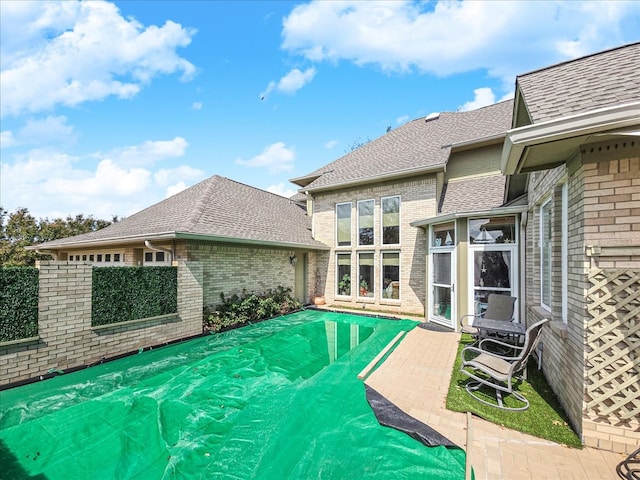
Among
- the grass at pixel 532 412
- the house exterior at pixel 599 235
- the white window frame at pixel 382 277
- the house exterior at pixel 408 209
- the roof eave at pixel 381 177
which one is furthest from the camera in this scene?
the white window frame at pixel 382 277

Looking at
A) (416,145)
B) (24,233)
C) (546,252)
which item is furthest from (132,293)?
(24,233)

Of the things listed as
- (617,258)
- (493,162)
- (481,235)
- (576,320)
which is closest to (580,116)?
(617,258)

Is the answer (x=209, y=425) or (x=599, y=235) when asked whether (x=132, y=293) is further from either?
(x=599, y=235)

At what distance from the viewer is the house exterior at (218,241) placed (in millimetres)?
9281

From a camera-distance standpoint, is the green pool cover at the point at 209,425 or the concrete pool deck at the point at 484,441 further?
the green pool cover at the point at 209,425

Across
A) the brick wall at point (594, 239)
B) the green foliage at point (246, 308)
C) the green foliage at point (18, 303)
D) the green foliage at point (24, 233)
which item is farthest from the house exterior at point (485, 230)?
the green foliage at point (24, 233)

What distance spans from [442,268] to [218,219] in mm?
8340

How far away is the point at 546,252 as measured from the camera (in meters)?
5.73

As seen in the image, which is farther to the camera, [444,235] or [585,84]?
[444,235]

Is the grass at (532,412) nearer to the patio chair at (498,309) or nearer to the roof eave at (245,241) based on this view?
the patio chair at (498,309)

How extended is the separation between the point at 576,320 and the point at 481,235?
5.66 metres

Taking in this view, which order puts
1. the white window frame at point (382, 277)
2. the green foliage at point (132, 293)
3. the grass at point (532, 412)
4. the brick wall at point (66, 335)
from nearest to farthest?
the grass at point (532, 412) < the brick wall at point (66, 335) < the green foliage at point (132, 293) < the white window frame at point (382, 277)

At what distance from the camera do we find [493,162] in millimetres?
11570

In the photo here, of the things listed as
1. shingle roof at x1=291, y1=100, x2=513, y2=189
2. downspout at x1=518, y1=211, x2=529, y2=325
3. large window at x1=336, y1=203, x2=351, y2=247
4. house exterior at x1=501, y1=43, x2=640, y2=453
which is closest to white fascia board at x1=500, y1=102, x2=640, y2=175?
house exterior at x1=501, y1=43, x2=640, y2=453
